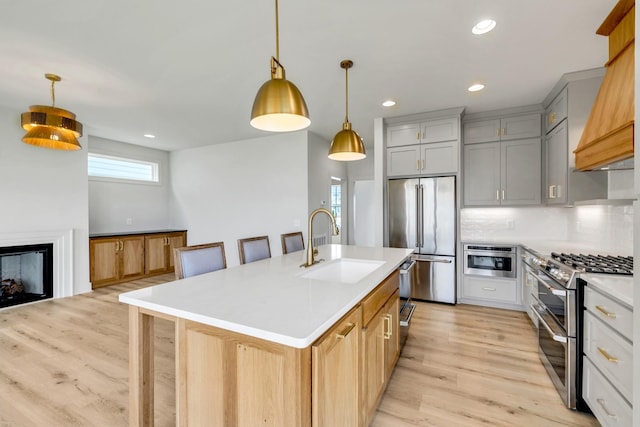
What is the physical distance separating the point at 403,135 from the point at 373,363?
333 centimetres

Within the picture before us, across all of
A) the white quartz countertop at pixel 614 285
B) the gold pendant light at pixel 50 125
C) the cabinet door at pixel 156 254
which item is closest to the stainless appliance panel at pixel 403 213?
the white quartz countertop at pixel 614 285

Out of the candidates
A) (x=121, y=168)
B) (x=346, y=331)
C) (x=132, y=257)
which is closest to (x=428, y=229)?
(x=346, y=331)

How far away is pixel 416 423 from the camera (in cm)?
173

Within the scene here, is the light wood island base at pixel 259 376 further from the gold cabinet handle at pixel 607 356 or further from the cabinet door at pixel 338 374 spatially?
the gold cabinet handle at pixel 607 356

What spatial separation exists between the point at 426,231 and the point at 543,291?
5.62 ft

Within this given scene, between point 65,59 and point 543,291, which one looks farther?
point 65,59

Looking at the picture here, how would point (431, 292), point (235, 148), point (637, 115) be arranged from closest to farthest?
point (637, 115)
point (431, 292)
point (235, 148)

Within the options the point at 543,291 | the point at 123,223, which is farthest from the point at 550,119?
the point at 123,223

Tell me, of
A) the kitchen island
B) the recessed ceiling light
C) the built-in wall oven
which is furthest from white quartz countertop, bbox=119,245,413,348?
the built-in wall oven

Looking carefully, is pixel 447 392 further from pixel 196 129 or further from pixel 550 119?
pixel 196 129

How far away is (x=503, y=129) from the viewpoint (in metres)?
3.80

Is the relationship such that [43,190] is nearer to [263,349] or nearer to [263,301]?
[263,301]

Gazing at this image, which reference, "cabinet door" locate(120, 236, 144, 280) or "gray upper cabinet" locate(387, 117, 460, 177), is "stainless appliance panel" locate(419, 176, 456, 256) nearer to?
"gray upper cabinet" locate(387, 117, 460, 177)

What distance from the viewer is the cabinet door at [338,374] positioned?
102cm
